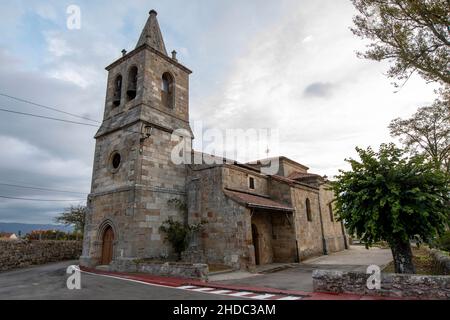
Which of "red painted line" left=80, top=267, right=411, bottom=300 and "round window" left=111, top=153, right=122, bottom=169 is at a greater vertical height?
"round window" left=111, top=153, right=122, bottom=169

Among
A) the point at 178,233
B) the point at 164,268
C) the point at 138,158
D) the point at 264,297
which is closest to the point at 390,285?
the point at 264,297

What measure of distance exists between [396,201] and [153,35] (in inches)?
683

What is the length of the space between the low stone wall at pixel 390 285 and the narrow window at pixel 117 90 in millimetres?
16215

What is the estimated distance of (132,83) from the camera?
56.8ft

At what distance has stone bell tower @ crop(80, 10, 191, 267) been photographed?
1375 cm

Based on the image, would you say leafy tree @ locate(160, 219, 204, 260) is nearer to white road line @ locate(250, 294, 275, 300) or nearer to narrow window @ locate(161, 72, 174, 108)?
white road line @ locate(250, 294, 275, 300)

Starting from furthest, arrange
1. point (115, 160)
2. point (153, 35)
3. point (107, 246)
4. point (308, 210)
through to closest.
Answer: point (308, 210)
point (153, 35)
point (115, 160)
point (107, 246)

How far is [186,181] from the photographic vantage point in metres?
16.7

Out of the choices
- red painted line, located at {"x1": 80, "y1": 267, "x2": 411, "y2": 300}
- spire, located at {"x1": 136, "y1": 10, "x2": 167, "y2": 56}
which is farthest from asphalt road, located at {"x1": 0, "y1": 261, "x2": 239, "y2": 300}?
spire, located at {"x1": 136, "y1": 10, "x2": 167, "y2": 56}

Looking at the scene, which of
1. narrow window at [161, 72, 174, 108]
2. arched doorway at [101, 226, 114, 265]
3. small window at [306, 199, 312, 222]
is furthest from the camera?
small window at [306, 199, 312, 222]

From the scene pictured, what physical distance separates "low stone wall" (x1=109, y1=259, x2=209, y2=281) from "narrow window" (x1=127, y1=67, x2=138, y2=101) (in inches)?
403

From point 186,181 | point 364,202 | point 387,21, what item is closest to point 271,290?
point 364,202

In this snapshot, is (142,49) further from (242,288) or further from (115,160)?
(242,288)
